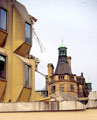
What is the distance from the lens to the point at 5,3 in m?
22.2

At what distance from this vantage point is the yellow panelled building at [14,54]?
2120cm

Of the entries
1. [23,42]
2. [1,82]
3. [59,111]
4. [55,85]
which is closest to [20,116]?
[59,111]

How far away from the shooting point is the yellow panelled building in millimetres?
21203

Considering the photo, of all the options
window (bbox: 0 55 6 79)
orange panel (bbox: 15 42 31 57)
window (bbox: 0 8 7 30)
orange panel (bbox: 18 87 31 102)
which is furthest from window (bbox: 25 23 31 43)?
orange panel (bbox: 18 87 31 102)

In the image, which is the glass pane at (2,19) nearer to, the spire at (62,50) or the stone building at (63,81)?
the stone building at (63,81)

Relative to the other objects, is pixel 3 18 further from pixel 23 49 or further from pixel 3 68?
pixel 3 68

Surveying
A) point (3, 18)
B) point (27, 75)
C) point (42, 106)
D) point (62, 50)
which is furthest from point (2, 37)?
point (62, 50)

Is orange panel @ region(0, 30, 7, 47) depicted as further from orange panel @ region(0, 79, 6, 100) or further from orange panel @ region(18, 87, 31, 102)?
orange panel @ region(18, 87, 31, 102)

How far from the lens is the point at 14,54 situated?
73.2 feet

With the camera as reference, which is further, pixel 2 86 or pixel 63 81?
pixel 63 81

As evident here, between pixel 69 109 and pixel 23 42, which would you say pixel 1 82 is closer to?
pixel 23 42

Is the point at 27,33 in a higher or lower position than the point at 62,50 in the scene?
lower

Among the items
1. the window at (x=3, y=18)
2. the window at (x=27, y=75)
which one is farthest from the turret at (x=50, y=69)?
the window at (x=3, y=18)

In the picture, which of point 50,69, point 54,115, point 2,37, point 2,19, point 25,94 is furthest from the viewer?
point 50,69
